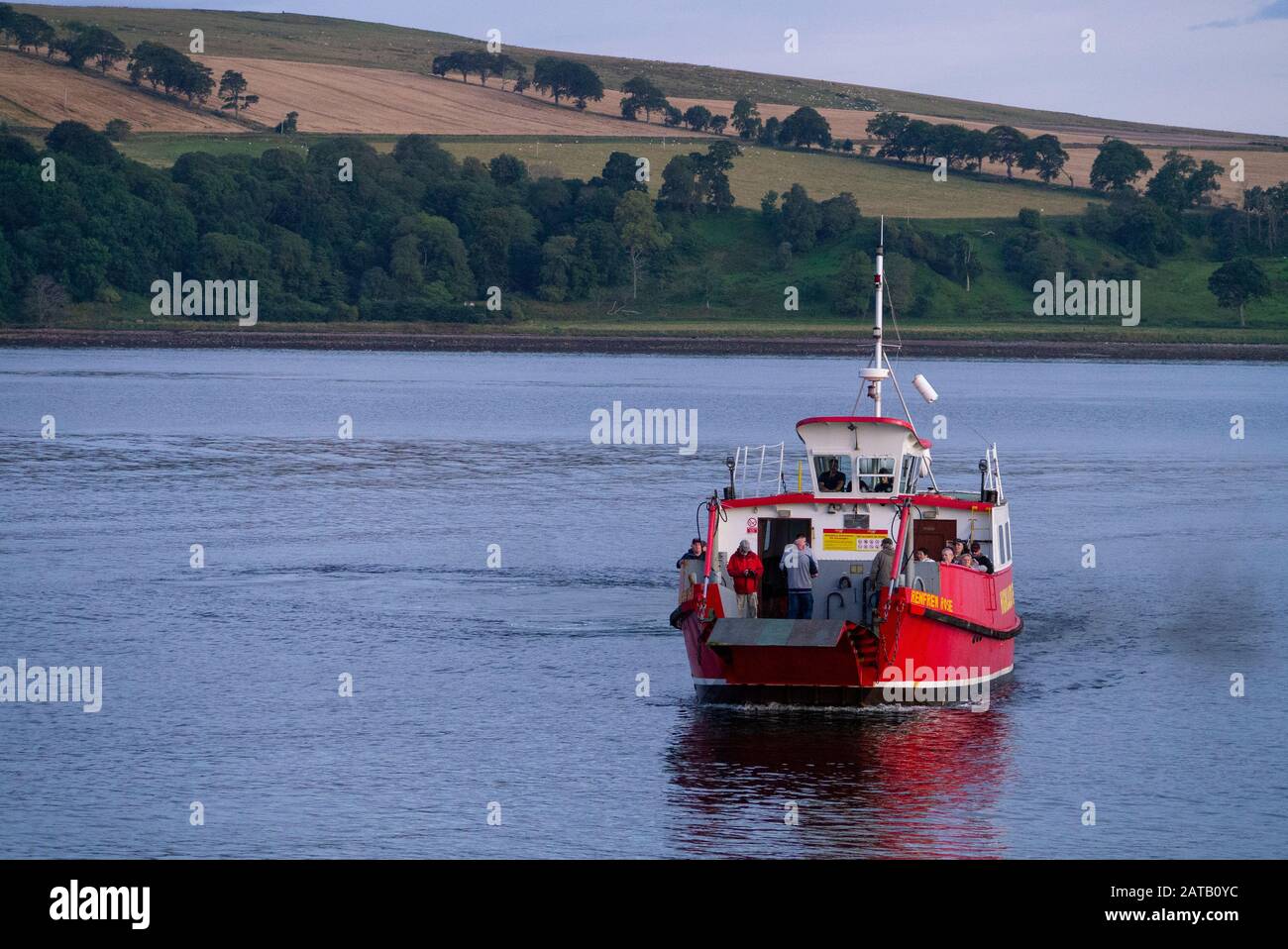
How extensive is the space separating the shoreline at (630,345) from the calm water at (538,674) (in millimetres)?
86450

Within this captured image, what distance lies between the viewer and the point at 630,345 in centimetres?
16912

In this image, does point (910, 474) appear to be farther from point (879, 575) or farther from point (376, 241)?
point (376, 241)

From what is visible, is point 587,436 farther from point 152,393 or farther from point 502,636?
point 502,636

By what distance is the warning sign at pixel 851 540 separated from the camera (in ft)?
108

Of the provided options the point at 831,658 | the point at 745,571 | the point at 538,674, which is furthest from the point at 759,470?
the point at 538,674

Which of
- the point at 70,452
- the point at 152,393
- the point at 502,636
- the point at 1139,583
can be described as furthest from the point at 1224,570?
the point at 152,393

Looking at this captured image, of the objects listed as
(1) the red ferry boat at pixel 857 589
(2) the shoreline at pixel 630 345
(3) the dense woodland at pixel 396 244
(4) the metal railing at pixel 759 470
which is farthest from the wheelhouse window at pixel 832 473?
(3) the dense woodland at pixel 396 244

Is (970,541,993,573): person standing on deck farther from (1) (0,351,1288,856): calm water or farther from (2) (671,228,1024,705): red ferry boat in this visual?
(1) (0,351,1288,856): calm water

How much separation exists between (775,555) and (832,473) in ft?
5.95

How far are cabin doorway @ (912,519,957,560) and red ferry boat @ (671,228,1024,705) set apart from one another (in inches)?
1.0

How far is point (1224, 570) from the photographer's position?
165 ft

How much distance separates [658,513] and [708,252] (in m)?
141

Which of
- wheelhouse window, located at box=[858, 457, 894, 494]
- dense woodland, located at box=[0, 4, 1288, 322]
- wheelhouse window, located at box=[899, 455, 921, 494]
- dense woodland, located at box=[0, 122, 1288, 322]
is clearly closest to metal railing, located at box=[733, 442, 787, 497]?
wheelhouse window, located at box=[858, 457, 894, 494]

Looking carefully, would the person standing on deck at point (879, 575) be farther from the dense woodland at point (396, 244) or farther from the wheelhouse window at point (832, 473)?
the dense woodland at point (396, 244)
